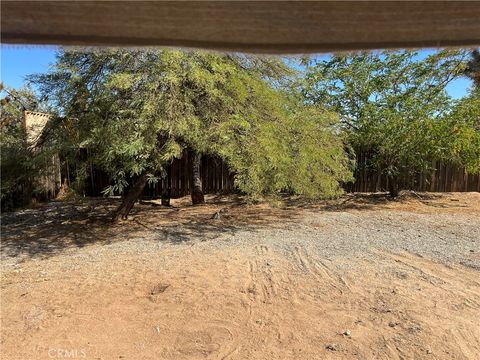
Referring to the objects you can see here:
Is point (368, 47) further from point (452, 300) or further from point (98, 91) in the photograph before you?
point (98, 91)

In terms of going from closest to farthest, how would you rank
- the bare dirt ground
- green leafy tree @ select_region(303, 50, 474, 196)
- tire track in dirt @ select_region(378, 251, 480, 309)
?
the bare dirt ground, tire track in dirt @ select_region(378, 251, 480, 309), green leafy tree @ select_region(303, 50, 474, 196)

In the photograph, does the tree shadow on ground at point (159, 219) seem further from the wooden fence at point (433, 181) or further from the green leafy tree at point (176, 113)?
the green leafy tree at point (176, 113)

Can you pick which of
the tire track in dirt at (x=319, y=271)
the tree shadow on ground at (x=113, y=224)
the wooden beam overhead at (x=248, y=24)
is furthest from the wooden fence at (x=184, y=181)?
the wooden beam overhead at (x=248, y=24)

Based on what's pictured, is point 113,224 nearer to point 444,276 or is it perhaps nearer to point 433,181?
point 444,276

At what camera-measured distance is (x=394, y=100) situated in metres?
10.2

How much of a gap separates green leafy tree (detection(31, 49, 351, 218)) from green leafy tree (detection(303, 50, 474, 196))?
3436mm

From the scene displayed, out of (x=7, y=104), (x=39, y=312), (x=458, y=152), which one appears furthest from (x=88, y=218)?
(x=458, y=152)

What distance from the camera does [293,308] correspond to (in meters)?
4.06

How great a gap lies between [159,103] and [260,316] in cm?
344

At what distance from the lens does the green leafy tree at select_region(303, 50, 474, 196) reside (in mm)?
10008
